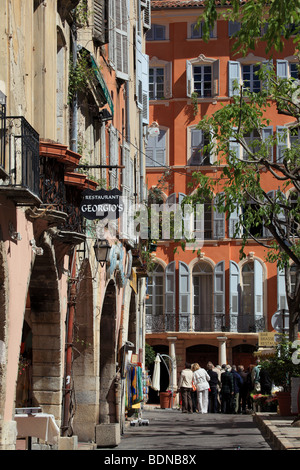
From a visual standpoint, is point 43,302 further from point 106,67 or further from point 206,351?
point 206,351

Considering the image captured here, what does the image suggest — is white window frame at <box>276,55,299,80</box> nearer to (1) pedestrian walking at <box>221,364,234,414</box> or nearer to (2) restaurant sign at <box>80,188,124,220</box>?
(1) pedestrian walking at <box>221,364,234,414</box>

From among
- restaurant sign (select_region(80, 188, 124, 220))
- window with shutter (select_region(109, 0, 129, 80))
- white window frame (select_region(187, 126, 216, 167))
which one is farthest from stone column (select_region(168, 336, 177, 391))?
restaurant sign (select_region(80, 188, 124, 220))

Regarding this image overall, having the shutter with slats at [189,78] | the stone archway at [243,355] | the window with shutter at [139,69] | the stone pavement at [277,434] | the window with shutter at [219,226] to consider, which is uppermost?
the shutter with slats at [189,78]

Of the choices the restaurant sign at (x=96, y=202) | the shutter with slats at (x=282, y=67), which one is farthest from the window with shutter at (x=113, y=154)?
the shutter with slats at (x=282, y=67)

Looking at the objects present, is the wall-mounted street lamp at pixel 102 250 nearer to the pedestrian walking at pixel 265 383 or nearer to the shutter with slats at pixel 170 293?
the pedestrian walking at pixel 265 383

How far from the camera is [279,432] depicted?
18.4 metres

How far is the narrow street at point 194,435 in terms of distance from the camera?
1908cm

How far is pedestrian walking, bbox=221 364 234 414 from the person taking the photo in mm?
32031

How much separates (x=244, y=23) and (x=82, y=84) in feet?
17.1

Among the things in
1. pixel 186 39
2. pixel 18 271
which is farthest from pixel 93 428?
pixel 186 39

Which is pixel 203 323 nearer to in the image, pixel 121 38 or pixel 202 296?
pixel 202 296

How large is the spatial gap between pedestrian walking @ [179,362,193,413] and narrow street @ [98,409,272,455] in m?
1.04

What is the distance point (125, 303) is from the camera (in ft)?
89.2

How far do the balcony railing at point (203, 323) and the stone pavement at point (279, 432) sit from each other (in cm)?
2246
